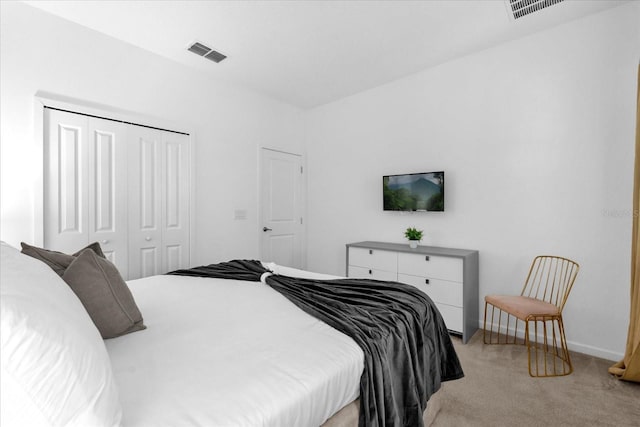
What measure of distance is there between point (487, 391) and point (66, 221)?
3.60 meters

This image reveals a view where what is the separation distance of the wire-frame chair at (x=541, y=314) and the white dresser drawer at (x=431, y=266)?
36cm

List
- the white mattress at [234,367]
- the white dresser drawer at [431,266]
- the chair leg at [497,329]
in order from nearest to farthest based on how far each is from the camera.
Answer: the white mattress at [234,367] < the chair leg at [497,329] < the white dresser drawer at [431,266]

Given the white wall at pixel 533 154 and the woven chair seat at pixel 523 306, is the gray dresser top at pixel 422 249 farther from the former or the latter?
the woven chair seat at pixel 523 306

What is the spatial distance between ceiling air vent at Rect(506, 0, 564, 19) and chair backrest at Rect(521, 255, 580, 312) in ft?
7.02

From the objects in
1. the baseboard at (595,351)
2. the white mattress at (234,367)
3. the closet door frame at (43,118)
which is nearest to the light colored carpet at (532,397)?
the baseboard at (595,351)

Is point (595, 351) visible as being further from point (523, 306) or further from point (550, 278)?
point (523, 306)

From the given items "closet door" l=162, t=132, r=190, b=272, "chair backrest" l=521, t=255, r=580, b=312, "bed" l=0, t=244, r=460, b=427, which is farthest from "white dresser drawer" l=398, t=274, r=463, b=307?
"closet door" l=162, t=132, r=190, b=272

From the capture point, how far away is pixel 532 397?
80.7 inches

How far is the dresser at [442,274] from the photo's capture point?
2980 mm

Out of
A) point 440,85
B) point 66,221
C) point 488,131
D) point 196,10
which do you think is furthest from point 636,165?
point 66,221

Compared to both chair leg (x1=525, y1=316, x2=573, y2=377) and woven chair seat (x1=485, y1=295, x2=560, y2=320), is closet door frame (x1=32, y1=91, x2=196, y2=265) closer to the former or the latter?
woven chair seat (x1=485, y1=295, x2=560, y2=320)

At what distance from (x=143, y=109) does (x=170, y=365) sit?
9.57 feet

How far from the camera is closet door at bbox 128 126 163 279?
3.07 metres

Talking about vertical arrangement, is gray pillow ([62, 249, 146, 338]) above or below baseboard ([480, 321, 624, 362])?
above
